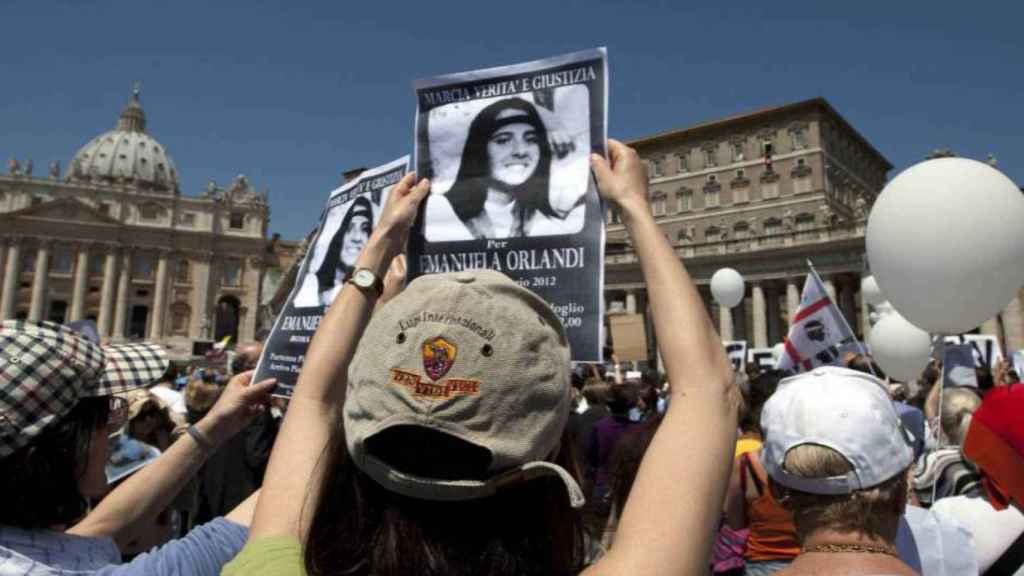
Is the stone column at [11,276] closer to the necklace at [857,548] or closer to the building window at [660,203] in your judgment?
the building window at [660,203]

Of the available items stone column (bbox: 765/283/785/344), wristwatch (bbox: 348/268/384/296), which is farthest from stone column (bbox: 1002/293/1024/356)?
wristwatch (bbox: 348/268/384/296)

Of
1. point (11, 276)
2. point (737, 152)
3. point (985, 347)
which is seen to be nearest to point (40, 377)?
point (985, 347)

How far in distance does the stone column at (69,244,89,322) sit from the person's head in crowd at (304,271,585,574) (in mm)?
103010

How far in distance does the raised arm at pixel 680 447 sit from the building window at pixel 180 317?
10054 cm

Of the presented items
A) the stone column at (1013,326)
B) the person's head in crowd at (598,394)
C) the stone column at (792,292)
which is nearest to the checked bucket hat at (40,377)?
the person's head in crowd at (598,394)

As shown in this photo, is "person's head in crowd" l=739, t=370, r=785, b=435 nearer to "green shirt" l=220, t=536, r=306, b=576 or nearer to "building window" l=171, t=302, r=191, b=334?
"green shirt" l=220, t=536, r=306, b=576

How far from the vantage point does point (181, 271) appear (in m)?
92.1

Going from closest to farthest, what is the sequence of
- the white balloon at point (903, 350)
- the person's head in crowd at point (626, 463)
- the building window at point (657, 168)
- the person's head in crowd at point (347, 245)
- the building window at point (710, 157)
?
the person's head in crowd at point (626, 463) → the person's head in crowd at point (347, 245) → the white balloon at point (903, 350) → the building window at point (710, 157) → the building window at point (657, 168)

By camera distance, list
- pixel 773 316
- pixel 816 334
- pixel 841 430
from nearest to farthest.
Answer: pixel 841 430 < pixel 816 334 < pixel 773 316

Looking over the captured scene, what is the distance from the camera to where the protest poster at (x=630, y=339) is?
1430 centimetres

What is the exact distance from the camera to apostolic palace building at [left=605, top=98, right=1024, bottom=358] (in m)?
38.1

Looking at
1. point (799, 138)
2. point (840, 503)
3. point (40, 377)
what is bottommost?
point (840, 503)

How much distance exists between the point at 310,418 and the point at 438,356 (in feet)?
1.82

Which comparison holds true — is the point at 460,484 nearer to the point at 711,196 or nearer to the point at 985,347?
the point at 985,347
